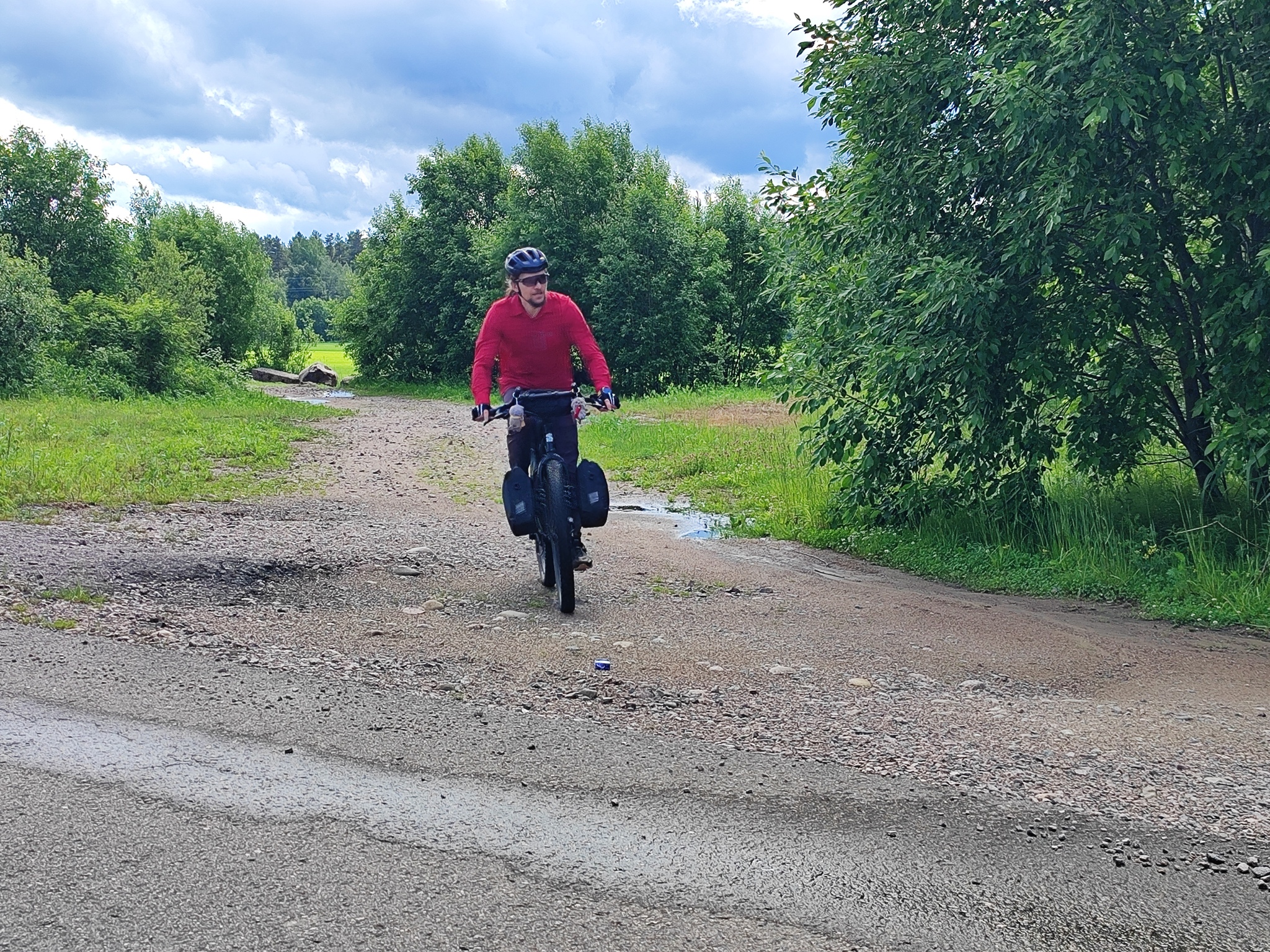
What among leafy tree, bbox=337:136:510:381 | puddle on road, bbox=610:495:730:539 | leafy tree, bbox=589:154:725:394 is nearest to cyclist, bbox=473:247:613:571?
puddle on road, bbox=610:495:730:539

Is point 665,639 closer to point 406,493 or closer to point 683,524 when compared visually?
point 683,524

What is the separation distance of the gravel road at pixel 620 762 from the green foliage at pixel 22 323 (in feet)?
72.5

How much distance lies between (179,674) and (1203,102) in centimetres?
783

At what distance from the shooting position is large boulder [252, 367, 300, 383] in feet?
170

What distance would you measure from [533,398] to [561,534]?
0.97 metres

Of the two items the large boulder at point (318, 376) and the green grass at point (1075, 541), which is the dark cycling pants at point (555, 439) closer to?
the green grass at point (1075, 541)

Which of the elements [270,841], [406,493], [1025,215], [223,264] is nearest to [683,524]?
[406,493]

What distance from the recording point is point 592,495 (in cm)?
668

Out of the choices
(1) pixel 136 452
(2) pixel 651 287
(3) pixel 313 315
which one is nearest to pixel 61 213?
(2) pixel 651 287

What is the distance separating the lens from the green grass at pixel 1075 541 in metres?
7.04

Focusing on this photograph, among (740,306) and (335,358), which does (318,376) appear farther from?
(335,358)

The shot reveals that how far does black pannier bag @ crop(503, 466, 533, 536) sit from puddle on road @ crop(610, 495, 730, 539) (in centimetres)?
318

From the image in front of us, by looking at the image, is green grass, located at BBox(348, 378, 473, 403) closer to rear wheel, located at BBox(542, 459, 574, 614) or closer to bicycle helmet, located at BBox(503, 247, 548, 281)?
bicycle helmet, located at BBox(503, 247, 548, 281)

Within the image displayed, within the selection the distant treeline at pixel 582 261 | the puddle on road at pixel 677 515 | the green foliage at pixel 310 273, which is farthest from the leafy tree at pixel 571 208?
the green foliage at pixel 310 273
